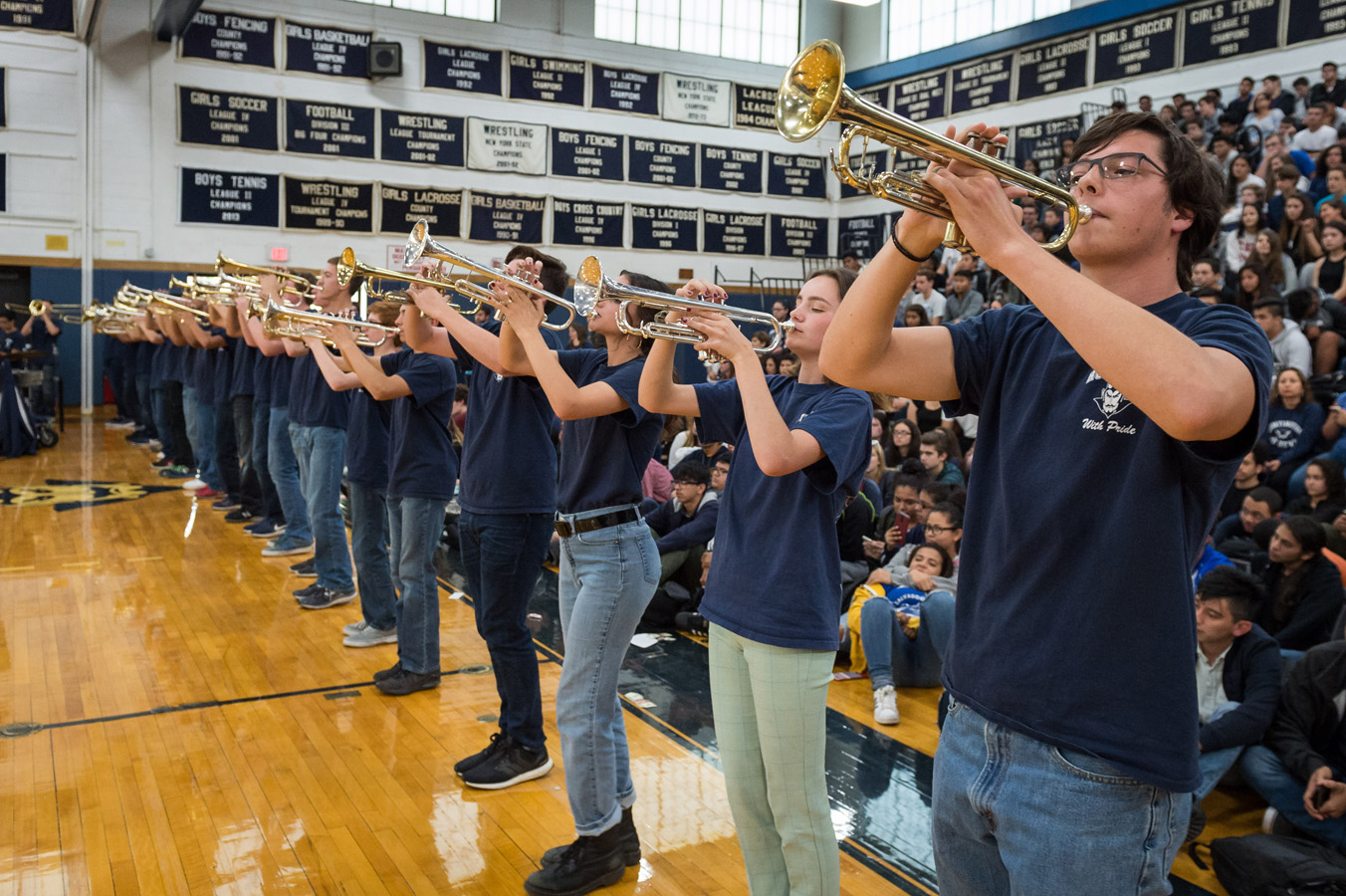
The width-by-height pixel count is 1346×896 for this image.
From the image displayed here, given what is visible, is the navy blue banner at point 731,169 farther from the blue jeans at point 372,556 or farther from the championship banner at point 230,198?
the blue jeans at point 372,556

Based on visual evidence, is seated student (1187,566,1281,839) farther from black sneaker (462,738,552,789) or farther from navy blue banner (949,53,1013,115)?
navy blue banner (949,53,1013,115)

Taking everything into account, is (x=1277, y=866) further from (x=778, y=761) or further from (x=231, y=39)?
(x=231, y=39)

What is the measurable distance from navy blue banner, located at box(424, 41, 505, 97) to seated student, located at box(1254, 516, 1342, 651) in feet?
43.8

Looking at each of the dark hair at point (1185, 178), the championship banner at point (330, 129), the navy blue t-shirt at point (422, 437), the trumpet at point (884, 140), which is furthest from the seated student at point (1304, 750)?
the championship banner at point (330, 129)

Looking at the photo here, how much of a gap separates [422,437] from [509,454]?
3.22ft

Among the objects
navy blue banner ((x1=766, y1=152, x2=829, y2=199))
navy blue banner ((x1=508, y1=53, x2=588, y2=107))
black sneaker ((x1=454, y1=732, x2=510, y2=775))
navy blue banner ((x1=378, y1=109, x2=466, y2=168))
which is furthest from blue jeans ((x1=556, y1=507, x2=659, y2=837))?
navy blue banner ((x1=766, y1=152, x2=829, y2=199))

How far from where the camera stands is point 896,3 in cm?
1667

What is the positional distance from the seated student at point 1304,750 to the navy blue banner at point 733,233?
46.4 feet

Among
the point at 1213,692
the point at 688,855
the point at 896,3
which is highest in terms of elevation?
the point at 896,3

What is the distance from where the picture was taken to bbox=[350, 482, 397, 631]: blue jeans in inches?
196

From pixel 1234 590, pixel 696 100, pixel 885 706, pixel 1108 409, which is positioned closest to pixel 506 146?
pixel 696 100

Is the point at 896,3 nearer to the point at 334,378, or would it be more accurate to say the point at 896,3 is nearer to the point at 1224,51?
the point at 1224,51

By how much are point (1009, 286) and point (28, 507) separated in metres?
9.62

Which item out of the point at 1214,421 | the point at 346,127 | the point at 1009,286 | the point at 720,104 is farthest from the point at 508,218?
the point at 1214,421
